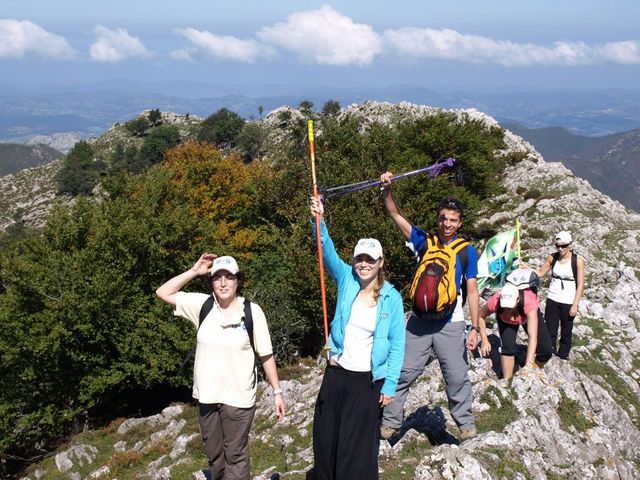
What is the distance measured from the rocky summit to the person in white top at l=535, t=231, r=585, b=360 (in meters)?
0.70

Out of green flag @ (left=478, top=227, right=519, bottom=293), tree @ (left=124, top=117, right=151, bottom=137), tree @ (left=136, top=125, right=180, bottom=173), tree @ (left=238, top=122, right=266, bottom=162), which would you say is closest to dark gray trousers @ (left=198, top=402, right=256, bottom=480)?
green flag @ (left=478, top=227, right=519, bottom=293)

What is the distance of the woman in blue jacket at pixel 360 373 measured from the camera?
559 centimetres

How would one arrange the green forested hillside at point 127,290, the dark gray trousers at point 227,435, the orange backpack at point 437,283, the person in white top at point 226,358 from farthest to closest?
the green forested hillside at point 127,290 → the orange backpack at point 437,283 → the dark gray trousers at point 227,435 → the person in white top at point 226,358

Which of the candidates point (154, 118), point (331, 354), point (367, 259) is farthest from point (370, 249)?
point (154, 118)

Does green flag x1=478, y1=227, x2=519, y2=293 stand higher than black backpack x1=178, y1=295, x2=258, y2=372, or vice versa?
black backpack x1=178, y1=295, x2=258, y2=372

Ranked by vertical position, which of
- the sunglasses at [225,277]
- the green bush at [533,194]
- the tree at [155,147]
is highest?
the sunglasses at [225,277]

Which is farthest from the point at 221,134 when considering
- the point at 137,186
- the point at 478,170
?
the point at 478,170

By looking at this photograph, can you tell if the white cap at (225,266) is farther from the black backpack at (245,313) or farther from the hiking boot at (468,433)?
the hiking boot at (468,433)

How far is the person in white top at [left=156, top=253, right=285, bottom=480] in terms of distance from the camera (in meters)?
5.77

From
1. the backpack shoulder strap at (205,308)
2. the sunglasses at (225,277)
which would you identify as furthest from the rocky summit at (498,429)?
the sunglasses at (225,277)

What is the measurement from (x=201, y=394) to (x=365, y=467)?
200 cm

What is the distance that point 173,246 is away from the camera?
94.8ft

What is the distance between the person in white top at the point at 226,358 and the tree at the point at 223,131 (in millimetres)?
92640

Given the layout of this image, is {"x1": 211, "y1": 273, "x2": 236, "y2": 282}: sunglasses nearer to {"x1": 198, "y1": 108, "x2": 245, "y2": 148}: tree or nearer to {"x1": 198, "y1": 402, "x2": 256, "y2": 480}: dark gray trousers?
{"x1": 198, "y1": 402, "x2": 256, "y2": 480}: dark gray trousers
